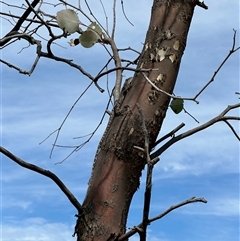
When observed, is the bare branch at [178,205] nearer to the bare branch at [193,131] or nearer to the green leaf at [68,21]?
the bare branch at [193,131]

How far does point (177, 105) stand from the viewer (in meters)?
0.98

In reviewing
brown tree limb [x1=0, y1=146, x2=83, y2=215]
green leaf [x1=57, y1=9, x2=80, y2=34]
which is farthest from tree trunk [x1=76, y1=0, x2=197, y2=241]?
green leaf [x1=57, y1=9, x2=80, y2=34]

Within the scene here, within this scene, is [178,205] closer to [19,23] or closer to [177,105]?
[177,105]

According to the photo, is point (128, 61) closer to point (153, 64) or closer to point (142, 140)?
point (153, 64)

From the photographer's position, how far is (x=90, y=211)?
2.68 feet

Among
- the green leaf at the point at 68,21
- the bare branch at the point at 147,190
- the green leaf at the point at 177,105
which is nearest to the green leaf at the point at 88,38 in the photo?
the green leaf at the point at 68,21

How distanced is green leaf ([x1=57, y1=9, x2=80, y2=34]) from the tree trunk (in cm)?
14

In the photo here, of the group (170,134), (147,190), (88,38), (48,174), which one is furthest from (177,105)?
(147,190)

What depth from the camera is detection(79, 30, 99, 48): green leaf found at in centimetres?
94

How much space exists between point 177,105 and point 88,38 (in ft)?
0.72

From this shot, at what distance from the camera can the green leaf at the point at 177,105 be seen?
3.19 feet

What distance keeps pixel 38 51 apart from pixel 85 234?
1.03 feet

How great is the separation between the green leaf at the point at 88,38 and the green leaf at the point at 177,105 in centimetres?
19

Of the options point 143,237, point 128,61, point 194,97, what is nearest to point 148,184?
point 143,237
